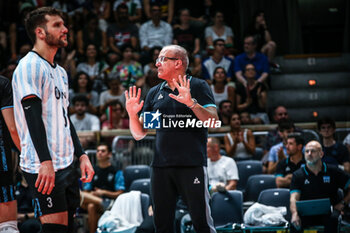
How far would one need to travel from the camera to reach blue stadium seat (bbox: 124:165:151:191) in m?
8.41

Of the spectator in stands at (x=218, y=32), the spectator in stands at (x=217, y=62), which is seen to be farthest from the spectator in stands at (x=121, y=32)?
the spectator in stands at (x=217, y=62)

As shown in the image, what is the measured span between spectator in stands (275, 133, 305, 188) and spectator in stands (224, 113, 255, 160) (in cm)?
109

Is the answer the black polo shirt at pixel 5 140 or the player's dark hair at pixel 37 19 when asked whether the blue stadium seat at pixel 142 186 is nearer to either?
the black polo shirt at pixel 5 140

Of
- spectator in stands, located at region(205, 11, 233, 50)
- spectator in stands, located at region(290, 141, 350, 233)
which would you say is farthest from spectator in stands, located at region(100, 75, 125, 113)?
spectator in stands, located at region(290, 141, 350, 233)

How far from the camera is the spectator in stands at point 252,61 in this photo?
10.5 meters

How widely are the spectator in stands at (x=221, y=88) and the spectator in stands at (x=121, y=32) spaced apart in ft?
7.71

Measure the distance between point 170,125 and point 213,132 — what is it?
4916 millimetres

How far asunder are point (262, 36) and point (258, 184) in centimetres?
437

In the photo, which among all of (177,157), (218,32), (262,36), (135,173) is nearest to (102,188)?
(135,173)

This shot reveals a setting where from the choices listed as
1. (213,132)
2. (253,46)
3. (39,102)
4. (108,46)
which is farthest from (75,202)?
(108,46)

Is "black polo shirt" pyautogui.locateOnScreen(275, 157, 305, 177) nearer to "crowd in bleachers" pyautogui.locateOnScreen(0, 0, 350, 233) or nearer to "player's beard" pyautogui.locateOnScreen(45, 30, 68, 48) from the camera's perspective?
"crowd in bleachers" pyautogui.locateOnScreen(0, 0, 350, 233)

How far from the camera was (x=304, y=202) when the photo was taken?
6625 mm

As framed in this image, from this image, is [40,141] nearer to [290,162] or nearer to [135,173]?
[290,162]

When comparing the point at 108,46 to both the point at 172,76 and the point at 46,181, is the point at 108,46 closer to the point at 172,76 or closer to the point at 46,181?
the point at 172,76
